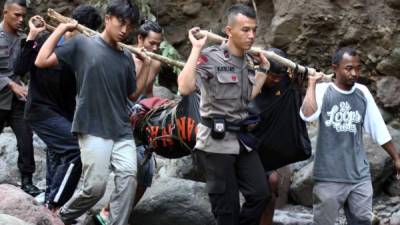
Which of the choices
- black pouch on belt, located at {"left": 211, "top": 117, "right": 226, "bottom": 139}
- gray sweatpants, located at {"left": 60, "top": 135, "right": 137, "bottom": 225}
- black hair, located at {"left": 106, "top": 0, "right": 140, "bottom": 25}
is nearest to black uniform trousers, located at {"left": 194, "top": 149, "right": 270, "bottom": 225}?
black pouch on belt, located at {"left": 211, "top": 117, "right": 226, "bottom": 139}

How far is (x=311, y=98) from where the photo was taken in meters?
5.85

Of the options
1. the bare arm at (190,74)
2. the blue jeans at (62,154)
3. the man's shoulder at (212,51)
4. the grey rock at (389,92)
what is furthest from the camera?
the grey rock at (389,92)

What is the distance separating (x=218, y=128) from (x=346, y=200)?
1376 mm

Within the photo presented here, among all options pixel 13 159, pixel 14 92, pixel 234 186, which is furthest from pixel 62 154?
pixel 13 159

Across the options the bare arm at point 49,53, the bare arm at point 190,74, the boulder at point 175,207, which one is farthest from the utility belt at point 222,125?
the boulder at point 175,207

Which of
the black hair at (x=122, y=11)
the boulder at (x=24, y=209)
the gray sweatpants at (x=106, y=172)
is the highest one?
the black hair at (x=122, y=11)

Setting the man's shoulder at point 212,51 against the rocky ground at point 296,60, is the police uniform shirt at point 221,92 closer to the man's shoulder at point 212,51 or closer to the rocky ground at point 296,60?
the man's shoulder at point 212,51

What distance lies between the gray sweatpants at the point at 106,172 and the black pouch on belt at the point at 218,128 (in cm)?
80

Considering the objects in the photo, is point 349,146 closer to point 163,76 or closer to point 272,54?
point 272,54

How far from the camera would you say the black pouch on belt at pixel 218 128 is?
548 cm

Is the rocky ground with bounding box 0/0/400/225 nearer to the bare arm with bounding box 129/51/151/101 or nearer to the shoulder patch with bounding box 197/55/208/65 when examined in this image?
the bare arm with bounding box 129/51/151/101

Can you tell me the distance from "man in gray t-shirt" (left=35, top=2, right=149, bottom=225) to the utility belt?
0.77 meters

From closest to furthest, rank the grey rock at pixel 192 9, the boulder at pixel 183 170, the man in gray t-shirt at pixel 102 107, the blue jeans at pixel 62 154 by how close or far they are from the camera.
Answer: the man in gray t-shirt at pixel 102 107 < the blue jeans at pixel 62 154 < the boulder at pixel 183 170 < the grey rock at pixel 192 9

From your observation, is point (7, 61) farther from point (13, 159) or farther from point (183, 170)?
point (183, 170)
